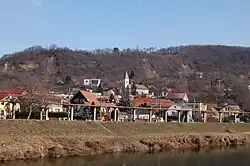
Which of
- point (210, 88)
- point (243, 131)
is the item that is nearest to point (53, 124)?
point (243, 131)

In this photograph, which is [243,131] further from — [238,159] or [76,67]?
[76,67]

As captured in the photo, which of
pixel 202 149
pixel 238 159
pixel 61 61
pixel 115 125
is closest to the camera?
pixel 238 159

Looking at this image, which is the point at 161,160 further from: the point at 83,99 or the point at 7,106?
the point at 83,99

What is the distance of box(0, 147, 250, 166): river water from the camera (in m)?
29.2

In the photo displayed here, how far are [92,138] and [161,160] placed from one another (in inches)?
275

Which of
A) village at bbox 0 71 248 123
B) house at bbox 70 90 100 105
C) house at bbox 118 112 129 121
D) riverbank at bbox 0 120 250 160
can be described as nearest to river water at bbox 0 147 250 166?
riverbank at bbox 0 120 250 160

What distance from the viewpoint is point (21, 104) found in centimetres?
5706

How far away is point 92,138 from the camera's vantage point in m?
37.1

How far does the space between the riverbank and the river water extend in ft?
5.30

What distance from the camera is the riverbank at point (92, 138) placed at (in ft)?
103

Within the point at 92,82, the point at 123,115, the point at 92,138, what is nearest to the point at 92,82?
the point at 92,82

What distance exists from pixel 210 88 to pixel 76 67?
225 ft

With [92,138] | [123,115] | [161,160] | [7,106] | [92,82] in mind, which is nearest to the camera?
[161,160]

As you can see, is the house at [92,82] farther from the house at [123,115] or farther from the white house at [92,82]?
the house at [123,115]
